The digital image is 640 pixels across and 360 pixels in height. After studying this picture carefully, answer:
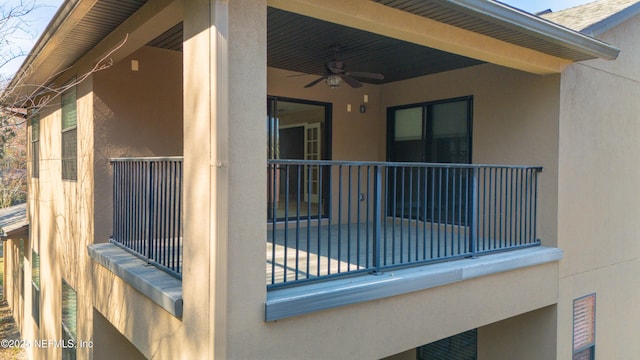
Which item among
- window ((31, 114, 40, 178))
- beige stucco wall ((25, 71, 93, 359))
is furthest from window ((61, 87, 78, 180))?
window ((31, 114, 40, 178))

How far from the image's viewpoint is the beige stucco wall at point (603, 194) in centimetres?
548

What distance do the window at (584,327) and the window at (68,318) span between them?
6.54 metres

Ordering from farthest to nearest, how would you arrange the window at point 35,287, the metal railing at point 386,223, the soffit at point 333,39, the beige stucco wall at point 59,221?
the window at point 35,287
the beige stucco wall at point 59,221
the soffit at point 333,39
the metal railing at point 386,223

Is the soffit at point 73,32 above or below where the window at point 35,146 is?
above

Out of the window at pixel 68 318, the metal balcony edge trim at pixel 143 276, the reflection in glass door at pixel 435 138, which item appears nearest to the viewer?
the metal balcony edge trim at pixel 143 276

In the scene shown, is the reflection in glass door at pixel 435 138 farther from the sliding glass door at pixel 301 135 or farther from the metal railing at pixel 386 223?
the sliding glass door at pixel 301 135

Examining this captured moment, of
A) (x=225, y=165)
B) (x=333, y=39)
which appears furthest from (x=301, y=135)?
(x=225, y=165)

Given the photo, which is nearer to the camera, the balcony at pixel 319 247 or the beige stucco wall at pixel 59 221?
the balcony at pixel 319 247

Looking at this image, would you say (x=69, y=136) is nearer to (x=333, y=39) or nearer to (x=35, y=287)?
(x=333, y=39)

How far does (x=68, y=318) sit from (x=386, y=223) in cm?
472

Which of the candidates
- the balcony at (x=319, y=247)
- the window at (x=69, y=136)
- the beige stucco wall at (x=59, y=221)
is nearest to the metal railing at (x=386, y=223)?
the balcony at (x=319, y=247)

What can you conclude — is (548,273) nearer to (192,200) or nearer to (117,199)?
(192,200)

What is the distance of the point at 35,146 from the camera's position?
881 cm

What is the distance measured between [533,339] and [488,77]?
353 cm
